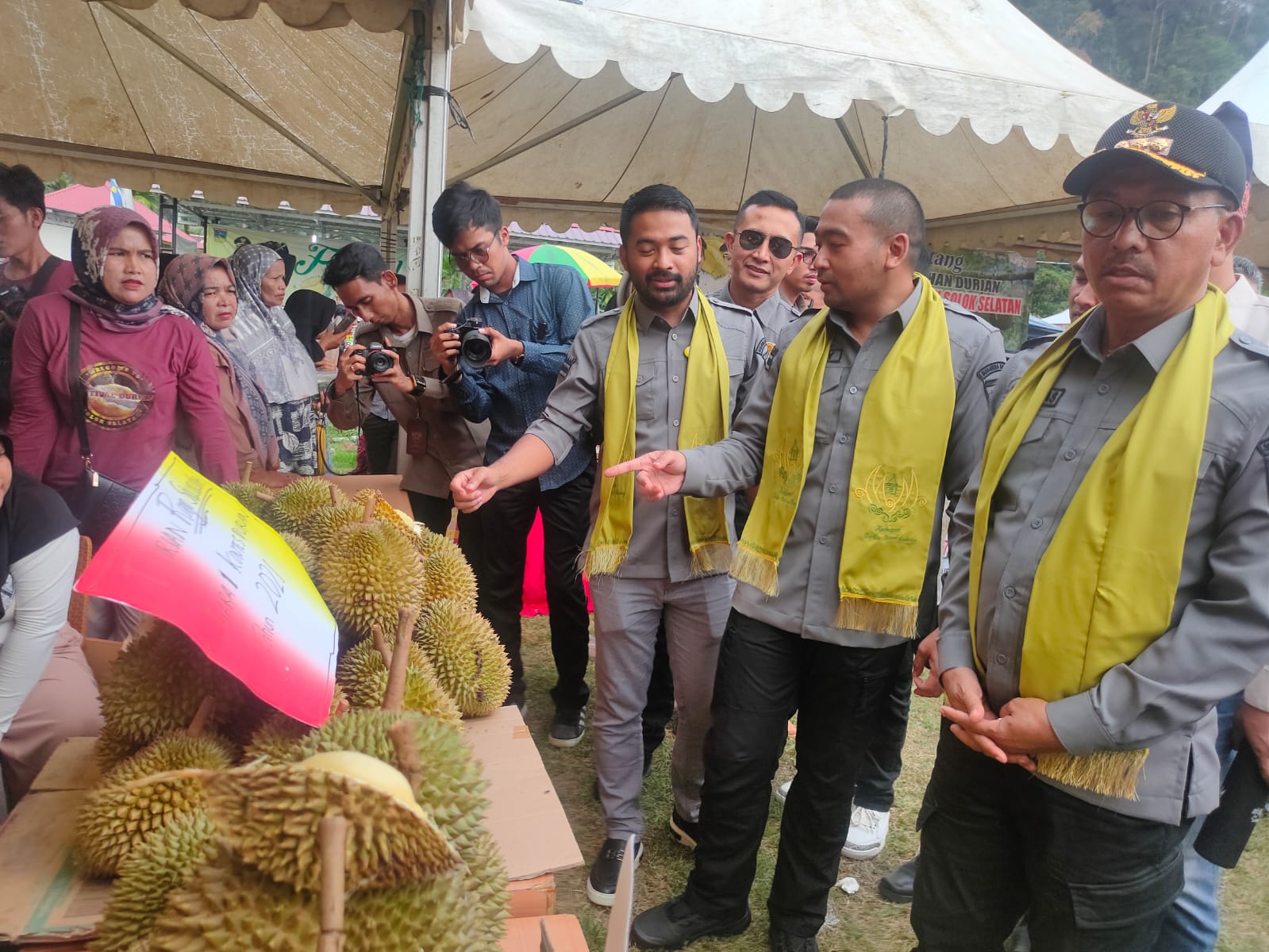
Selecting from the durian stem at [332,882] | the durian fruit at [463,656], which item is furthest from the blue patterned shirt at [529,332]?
the durian stem at [332,882]

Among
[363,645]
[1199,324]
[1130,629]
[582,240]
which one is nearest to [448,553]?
[363,645]

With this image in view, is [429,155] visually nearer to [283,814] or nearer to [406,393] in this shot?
Answer: [406,393]

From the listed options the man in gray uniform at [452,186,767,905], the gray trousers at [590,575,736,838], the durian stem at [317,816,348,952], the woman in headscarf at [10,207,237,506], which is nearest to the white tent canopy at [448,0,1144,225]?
the man in gray uniform at [452,186,767,905]

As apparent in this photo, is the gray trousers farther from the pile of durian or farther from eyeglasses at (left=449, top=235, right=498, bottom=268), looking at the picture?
eyeglasses at (left=449, top=235, right=498, bottom=268)

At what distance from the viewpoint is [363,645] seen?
Answer: 53.2 inches

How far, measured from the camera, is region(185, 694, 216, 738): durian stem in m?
1.06

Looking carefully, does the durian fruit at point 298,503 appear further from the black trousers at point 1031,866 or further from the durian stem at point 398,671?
the black trousers at point 1031,866

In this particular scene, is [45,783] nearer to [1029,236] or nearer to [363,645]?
[363,645]

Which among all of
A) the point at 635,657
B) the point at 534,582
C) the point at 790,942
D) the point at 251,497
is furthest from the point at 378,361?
the point at 790,942

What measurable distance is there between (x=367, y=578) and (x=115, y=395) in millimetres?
1671

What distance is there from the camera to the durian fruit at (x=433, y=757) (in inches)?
32.6

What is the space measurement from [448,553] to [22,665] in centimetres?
86

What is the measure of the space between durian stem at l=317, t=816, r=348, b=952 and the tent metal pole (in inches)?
114

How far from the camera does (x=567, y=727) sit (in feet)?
10.9
